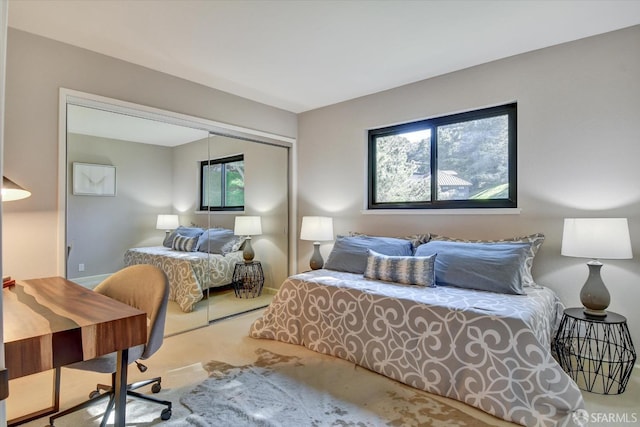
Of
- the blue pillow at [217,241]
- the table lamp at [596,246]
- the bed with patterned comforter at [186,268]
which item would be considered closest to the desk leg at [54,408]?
the bed with patterned comforter at [186,268]

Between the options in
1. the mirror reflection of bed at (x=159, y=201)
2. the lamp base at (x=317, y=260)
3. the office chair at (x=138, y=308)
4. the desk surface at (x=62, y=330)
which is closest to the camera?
the desk surface at (x=62, y=330)

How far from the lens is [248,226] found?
395cm

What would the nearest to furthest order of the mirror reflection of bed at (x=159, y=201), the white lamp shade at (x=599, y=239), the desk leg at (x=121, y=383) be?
the desk leg at (x=121, y=383) → the white lamp shade at (x=599, y=239) → the mirror reflection of bed at (x=159, y=201)

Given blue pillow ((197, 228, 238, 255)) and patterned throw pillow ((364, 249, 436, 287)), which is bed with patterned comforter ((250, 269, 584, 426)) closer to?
patterned throw pillow ((364, 249, 436, 287))

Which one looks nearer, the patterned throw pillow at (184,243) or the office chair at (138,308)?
the office chair at (138,308)

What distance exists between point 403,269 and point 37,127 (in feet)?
9.73

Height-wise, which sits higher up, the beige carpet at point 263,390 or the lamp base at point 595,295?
the lamp base at point 595,295

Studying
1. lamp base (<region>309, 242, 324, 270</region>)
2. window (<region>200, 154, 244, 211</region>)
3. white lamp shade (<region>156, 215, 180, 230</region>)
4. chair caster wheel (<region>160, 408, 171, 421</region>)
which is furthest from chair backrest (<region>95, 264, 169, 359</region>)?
lamp base (<region>309, 242, 324, 270</region>)

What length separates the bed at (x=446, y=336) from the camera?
181 centimetres

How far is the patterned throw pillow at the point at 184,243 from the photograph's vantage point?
3.36m

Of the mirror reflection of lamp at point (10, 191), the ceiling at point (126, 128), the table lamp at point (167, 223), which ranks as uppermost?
the ceiling at point (126, 128)

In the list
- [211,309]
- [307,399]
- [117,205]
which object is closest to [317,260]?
[211,309]

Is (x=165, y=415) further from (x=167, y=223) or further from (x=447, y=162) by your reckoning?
(x=447, y=162)

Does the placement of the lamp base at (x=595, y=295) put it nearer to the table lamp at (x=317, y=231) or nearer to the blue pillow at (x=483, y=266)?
the blue pillow at (x=483, y=266)
